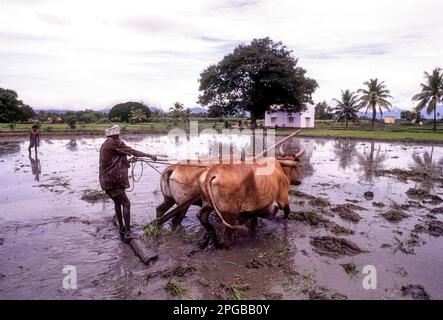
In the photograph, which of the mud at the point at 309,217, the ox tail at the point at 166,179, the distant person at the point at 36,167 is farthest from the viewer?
the distant person at the point at 36,167

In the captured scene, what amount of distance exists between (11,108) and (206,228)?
59.1 meters

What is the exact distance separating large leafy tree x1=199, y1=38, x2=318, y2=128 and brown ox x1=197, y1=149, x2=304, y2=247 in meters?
32.2

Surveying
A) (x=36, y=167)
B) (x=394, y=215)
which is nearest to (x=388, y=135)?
(x=394, y=215)

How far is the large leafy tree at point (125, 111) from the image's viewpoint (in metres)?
71.3

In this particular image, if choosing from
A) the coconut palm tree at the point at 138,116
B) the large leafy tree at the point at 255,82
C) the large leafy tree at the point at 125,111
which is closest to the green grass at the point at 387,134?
the large leafy tree at the point at 255,82

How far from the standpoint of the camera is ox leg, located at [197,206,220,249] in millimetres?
6001

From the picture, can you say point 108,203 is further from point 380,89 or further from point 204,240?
point 380,89

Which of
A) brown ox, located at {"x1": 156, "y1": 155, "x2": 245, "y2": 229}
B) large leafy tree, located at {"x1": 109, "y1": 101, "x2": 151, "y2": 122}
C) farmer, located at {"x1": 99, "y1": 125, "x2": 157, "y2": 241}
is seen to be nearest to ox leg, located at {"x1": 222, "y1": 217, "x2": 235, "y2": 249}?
brown ox, located at {"x1": 156, "y1": 155, "x2": 245, "y2": 229}

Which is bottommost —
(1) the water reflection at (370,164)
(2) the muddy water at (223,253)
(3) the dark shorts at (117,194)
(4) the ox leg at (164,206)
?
(2) the muddy water at (223,253)

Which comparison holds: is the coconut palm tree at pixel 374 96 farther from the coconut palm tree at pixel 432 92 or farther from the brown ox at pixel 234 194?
the brown ox at pixel 234 194

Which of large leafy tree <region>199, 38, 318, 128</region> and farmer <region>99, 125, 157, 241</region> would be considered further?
large leafy tree <region>199, 38, 318, 128</region>

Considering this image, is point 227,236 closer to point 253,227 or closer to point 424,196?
point 253,227

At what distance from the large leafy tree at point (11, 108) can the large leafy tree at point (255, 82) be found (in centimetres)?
3237

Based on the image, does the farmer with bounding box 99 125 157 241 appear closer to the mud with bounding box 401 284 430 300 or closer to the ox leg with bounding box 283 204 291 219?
the ox leg with bounding box 283 204 291 219
